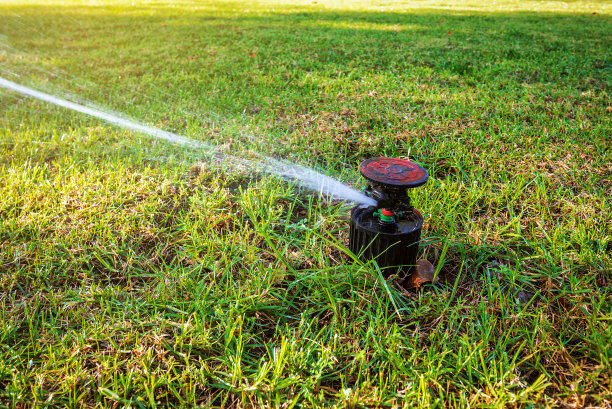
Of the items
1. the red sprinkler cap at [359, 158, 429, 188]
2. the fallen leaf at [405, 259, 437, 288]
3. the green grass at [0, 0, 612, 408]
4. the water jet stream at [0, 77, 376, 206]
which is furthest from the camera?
the water jet stream at [0, 77, 376, 206]

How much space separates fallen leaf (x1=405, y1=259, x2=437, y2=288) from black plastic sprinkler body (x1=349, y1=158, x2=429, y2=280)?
26mm

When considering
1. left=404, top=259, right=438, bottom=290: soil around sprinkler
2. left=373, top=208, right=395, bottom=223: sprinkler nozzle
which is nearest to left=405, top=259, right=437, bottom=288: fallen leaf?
left=404, top=259, right=438, bottom=290: soil around sprinkler

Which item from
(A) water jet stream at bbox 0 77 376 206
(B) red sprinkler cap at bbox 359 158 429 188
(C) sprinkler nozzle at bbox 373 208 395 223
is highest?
(B) red sprinkler cap at bbox 359 158 429 188

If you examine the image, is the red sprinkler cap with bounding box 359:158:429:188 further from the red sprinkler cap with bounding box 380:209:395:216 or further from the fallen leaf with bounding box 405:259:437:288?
the fallen leaf with bounding box 405:259:437:288

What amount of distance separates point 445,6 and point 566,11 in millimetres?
2653

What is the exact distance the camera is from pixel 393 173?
5.89 ft

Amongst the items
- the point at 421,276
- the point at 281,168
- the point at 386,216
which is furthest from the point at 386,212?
the point at 281,168

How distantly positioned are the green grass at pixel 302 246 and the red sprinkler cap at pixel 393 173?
1.33 feet

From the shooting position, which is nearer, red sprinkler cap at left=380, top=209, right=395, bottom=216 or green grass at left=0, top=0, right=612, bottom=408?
green grass at left=0, top=0, right=612, bottom=408

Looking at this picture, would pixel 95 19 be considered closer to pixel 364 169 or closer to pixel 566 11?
pixel 364 169

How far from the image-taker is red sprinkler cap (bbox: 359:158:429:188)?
1718 mm

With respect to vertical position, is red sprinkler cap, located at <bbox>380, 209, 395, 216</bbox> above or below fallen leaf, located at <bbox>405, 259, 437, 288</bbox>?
above

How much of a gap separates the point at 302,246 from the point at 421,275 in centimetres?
63

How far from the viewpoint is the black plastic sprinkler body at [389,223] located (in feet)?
5.94
